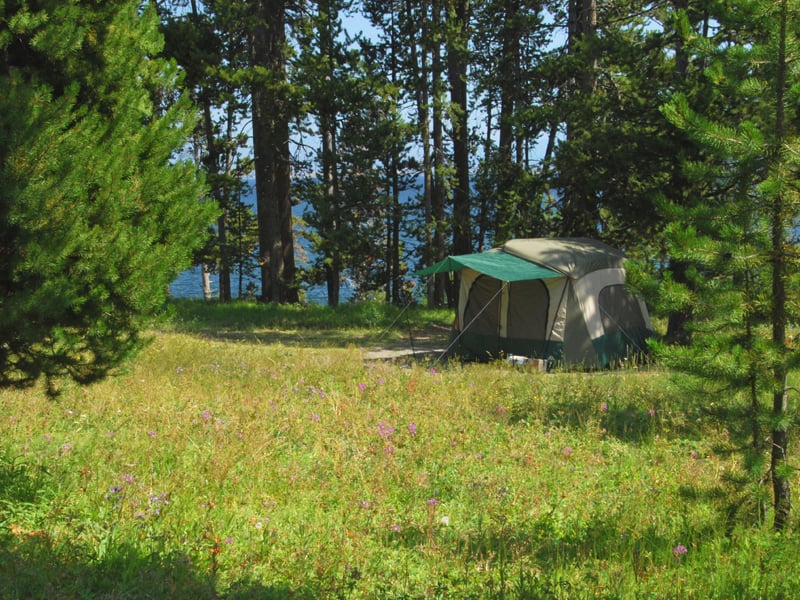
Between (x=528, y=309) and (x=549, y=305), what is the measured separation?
16.2 inches

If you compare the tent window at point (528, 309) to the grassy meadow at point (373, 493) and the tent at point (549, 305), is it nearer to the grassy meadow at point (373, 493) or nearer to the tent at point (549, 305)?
the tent at point (549, 305)

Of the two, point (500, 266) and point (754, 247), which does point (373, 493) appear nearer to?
point (754, 247)

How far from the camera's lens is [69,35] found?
439cm

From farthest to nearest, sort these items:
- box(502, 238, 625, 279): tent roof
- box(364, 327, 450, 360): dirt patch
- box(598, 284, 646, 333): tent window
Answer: box(364, 327, 450, 360): dirt patch, box(598, 284, 646, 333): tent window, box(502, 238, 625, 279): tent roof

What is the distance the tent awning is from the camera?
35.8 ft

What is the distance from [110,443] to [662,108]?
4.75 meters

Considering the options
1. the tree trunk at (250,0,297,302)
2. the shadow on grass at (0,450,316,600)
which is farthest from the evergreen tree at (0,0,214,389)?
the tree trunk at (250,0,297,302)

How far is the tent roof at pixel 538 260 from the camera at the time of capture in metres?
11.2

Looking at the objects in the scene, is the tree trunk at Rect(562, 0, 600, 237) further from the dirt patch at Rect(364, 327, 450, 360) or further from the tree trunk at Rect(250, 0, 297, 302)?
the tree trunk at Rect(250, 0, 297, 302)

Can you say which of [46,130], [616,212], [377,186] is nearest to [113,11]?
[46,130]

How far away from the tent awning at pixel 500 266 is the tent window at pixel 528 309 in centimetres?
46

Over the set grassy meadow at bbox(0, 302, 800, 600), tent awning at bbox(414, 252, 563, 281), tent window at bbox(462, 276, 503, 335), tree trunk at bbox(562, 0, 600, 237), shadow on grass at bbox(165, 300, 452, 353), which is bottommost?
grassy meadow at bbox(0, 302, 800, 600)

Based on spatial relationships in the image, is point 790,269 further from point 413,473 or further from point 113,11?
point 113,11

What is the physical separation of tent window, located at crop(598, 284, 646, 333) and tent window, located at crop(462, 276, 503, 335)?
178 cm
